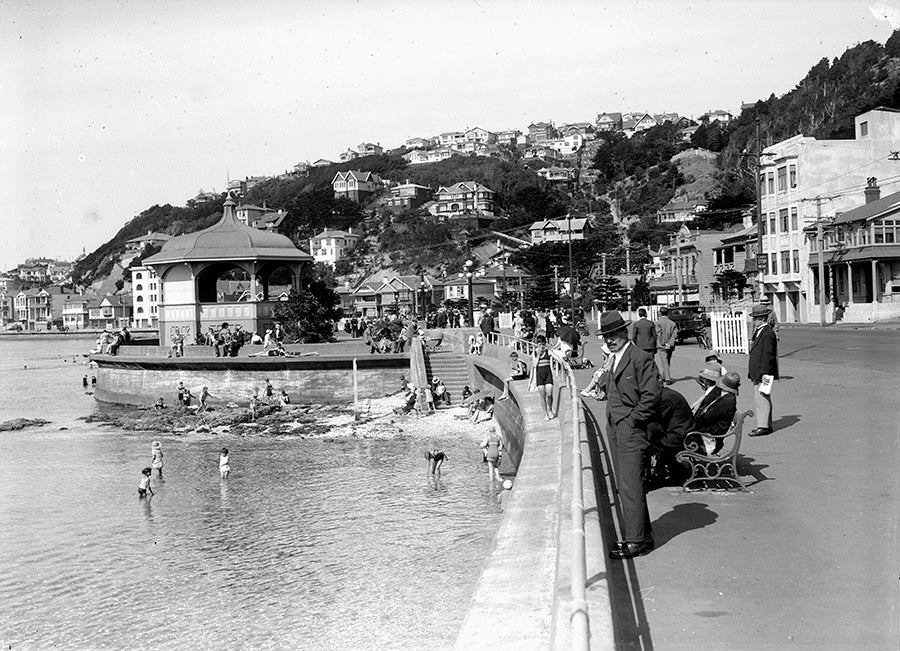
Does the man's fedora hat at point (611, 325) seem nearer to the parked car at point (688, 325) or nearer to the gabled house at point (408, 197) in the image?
the parked car at point (688, 325)

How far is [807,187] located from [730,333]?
2858 cm

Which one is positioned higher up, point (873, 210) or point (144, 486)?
point (873, 210)

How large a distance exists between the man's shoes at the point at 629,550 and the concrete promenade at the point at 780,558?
0.20 ft

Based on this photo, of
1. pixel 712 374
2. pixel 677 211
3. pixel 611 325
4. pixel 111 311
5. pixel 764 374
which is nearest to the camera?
pixel 611 325

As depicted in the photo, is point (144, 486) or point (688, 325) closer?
point (144, 486)

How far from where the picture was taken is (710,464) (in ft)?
27.2

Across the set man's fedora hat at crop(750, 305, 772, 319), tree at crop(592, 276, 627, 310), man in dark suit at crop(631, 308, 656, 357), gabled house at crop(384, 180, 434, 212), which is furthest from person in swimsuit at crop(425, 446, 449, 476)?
gabled house at crop(384, 180, 434, 212)

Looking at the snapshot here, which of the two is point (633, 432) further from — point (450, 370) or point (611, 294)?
point (611, 294)

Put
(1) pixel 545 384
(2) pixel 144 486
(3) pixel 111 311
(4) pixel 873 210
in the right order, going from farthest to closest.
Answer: (3) pixel 111 311, (4) pixel 873 210, (2) pixel 144 486, (1) pixel 545 384

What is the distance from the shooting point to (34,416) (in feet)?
131

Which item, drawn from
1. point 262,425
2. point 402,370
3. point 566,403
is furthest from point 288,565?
point 402,370

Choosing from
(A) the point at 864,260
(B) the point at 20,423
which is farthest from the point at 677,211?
(B) the point at 20,423

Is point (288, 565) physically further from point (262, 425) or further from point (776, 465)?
point (262, 425)

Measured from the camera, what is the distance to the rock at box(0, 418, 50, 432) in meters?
34.5
